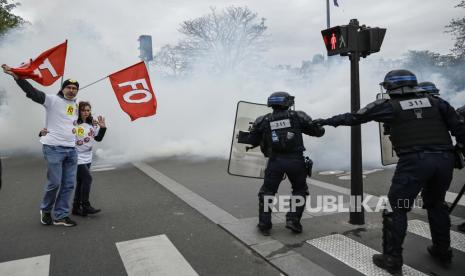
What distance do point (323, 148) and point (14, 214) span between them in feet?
26.0

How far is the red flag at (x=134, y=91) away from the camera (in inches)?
231

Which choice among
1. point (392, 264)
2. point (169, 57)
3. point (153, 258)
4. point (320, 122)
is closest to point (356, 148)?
point (320, 122)

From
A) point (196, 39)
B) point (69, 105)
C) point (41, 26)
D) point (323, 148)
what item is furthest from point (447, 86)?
point (69, 105)

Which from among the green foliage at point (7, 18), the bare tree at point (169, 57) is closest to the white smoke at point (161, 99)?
the green foliage at point (7, 18)

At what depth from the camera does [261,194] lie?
14.6 ft

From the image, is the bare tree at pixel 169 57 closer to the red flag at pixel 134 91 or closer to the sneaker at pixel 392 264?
the red flag at pixel 134 91

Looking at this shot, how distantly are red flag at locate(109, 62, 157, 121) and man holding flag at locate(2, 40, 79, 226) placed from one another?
1.03 meters

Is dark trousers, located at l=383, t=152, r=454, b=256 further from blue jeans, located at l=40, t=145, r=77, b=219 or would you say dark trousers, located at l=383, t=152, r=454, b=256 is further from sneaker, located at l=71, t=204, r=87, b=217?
sneaker, located at l=71, t=204, r=87, b=217

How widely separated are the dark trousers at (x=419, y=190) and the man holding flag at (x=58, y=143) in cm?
371

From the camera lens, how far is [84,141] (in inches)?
207

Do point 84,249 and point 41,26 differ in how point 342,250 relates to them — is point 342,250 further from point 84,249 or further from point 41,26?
point 41,26

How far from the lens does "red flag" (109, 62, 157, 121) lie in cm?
586
